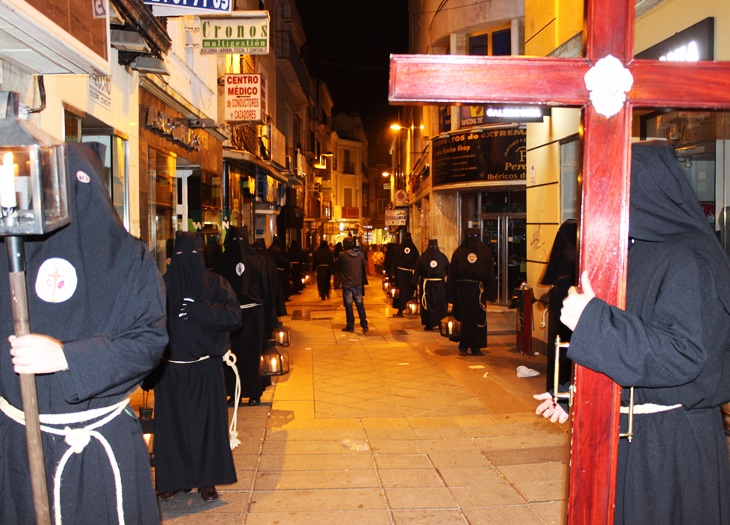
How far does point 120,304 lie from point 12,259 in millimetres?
497

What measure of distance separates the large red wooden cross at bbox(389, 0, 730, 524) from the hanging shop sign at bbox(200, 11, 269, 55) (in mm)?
10167

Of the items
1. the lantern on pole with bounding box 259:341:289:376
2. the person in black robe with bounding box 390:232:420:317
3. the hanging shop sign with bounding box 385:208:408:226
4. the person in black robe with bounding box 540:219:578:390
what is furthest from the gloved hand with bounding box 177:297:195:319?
the hanging shop sign with bounding box 385:208:408:226

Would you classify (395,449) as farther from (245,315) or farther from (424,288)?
(424,288)

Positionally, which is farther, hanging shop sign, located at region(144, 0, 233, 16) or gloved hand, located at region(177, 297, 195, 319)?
hanging shop sign, located at region(144, 0, 233, 16)

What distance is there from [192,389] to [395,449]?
2211mm

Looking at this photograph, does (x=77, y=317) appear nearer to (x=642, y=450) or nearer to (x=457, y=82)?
(x=457, y=82)

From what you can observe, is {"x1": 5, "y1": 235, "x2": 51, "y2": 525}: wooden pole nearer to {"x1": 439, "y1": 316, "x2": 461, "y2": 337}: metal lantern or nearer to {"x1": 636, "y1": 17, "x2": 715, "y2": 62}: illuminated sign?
{"x1": 636, "y1": 17, "x2": 715, "y2": 62}: illuminated sign

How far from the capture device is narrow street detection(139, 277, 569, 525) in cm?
508

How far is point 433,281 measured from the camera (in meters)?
14.5

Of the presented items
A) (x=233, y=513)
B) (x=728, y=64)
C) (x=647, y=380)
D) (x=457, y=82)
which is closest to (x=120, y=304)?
(x=457, y=82)

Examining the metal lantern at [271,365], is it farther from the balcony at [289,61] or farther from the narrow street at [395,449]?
the balcony at [289,61]

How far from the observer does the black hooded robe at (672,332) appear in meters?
2.45

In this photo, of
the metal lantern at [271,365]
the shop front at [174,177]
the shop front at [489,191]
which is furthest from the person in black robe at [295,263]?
the metal lantern at [271,365]

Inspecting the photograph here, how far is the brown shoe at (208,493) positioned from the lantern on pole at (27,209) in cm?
317
